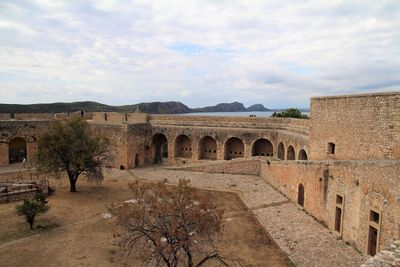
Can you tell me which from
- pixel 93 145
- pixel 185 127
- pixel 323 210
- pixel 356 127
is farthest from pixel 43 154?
pixel 356 127

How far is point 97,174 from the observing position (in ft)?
60.2

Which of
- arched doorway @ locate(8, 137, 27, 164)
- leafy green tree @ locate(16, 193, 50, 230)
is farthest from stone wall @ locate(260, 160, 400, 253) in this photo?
arched doorway @ locate(8, 137, 27, 164)

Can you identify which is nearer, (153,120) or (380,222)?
(380,222)

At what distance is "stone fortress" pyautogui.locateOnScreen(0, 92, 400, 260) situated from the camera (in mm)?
9844

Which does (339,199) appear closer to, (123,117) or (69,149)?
(69,149)

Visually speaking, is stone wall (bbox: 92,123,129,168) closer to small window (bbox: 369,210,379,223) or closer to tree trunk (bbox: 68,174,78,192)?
tree trunk (bbox: 68,174,78,192)

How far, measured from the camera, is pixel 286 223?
1345 cm

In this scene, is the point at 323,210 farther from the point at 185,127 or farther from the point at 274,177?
the point at 185,127

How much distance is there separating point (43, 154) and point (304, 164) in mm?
Answer: 13831

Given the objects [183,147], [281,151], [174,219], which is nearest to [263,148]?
[281,151]

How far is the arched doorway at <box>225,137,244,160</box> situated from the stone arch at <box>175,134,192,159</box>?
363cm

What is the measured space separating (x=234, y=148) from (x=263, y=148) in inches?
99.8

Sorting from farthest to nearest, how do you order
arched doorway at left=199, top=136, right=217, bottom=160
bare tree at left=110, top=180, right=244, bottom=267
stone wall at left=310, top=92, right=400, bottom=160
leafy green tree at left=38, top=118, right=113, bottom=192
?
arched doorway at left=199, top=136, right=217, bottom=160
leafy green tree at left=38, top=118, right=113, bottom=192
stone wall at left=310, top=92, right=400, bottom=160
bare tree at left=110, top=180, right=244, bottom=267

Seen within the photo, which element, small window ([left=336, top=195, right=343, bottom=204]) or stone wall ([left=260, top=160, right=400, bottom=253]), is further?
small window ([left=336, top=195, right=343, bottom=204])
